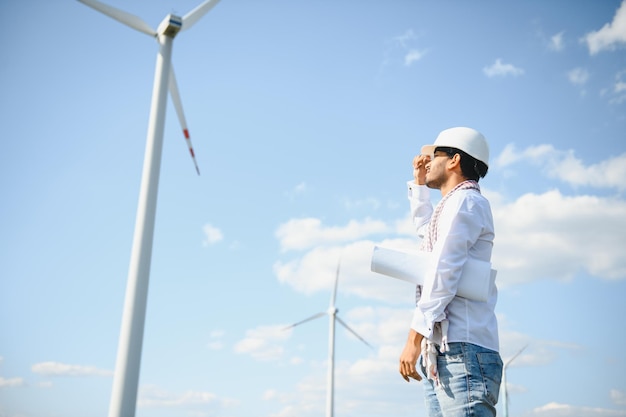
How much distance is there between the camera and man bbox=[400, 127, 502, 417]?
13.2ft

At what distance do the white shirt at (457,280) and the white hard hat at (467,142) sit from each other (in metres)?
0.46

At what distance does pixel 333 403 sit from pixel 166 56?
96.5 ft

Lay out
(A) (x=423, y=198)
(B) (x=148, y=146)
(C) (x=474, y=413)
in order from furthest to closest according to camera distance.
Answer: (B) (x=148, y=146) < (A) (x=423, y=198) < (C) (x=474, y=413)

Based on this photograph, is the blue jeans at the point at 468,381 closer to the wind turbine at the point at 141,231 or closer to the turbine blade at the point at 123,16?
the wind turbine at the point at 141,231

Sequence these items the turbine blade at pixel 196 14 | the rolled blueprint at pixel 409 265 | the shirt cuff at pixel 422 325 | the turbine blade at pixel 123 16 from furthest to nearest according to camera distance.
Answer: the turbine blade at pixel 196 14 < the turbine blade at pixel 123 16 < the rolled blueprint at pixel 409 265 < the shirt cuff at pixel 422 325

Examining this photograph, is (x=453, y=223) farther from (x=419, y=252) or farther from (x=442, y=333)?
(x=442, y=333)

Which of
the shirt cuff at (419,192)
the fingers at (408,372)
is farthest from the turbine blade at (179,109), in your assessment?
the fingers at (408,372)

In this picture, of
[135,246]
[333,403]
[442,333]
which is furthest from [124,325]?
[333,403]

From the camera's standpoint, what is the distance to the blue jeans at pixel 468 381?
395cm

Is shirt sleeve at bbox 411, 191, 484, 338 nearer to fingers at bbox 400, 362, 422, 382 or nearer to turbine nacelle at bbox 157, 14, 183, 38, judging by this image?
fingers at bbox 400, 362, 422, 382

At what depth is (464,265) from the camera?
439cm

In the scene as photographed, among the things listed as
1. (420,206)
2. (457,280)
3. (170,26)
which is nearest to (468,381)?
(457,280)

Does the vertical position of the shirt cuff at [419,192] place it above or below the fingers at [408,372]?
above

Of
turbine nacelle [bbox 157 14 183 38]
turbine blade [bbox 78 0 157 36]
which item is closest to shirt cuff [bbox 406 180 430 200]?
turbine nacelle [bbox 157 14 183 38]
